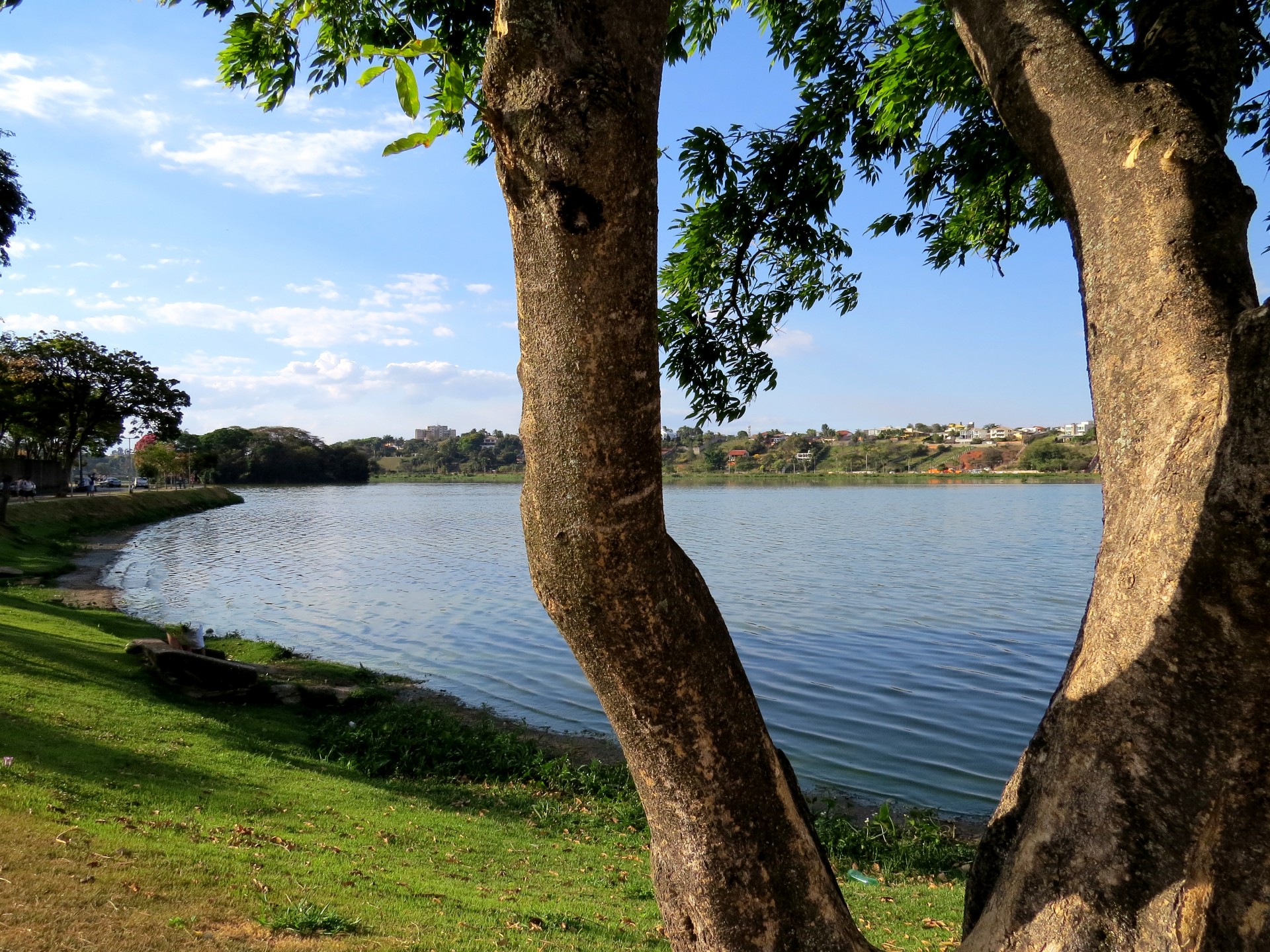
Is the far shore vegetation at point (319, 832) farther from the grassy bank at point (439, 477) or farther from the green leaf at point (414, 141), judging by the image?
the grassy bank at point (439, 477)

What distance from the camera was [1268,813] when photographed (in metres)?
2.00

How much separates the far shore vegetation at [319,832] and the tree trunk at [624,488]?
2.37 m

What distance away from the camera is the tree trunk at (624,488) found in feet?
6.23

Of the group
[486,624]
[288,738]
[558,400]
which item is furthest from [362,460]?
[558,400]

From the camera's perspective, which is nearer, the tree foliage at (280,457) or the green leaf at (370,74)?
the green leaf at (370,74)

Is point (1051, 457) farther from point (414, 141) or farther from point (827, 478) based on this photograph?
point (414, 141)

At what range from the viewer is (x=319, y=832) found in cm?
604

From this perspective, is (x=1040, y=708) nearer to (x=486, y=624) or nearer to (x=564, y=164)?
(x=486, y=624)

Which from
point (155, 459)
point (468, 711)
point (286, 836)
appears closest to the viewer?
point (286, 836)

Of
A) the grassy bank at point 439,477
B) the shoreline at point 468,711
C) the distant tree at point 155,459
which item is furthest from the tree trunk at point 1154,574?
the grassy bank at point 439,477

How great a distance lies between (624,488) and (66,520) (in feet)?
143

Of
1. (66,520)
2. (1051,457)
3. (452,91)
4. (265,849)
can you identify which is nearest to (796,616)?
(265,849)

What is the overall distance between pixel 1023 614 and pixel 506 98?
22.3 meters

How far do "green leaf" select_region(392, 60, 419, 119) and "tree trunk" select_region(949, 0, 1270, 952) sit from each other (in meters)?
2.02
